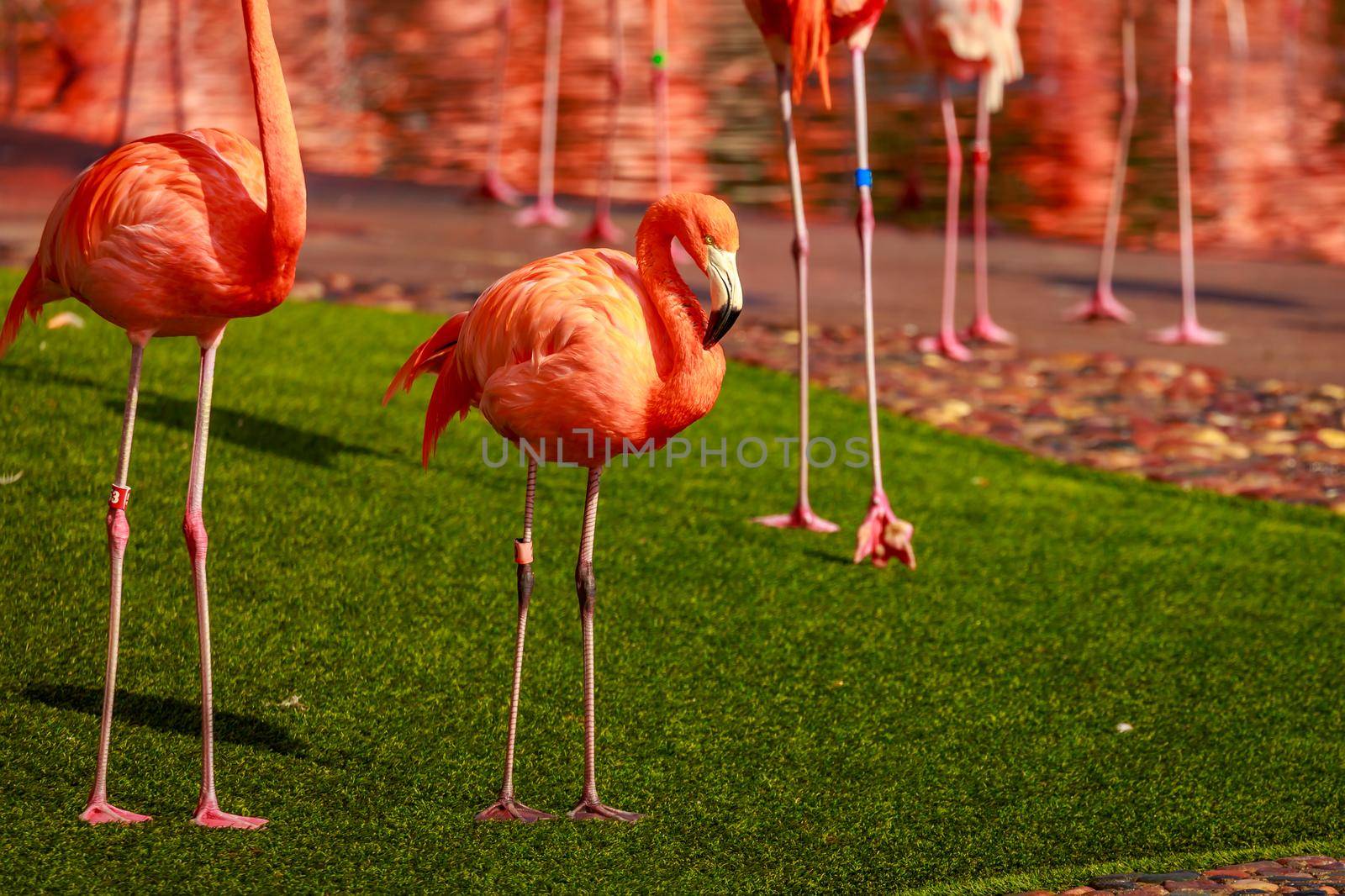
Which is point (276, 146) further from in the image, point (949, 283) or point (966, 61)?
point (966, 61)

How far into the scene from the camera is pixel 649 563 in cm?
518

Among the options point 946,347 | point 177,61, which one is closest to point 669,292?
point 946,347

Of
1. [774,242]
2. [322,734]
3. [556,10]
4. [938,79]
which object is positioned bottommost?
[322,734]

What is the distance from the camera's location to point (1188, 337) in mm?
8758

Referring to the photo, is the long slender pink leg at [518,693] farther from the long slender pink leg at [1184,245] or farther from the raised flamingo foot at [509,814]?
the long slender pink leg at [1184,245]

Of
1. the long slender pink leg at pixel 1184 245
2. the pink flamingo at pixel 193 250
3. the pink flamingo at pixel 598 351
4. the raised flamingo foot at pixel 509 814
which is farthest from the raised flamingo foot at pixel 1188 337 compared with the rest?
the pink flamingo at pixel 193 250

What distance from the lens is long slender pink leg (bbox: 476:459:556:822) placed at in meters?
A: 3.42

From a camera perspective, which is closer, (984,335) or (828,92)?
(828,92)

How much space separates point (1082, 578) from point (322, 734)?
2813mm

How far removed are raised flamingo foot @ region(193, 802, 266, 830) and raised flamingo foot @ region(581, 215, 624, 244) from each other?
7.46 metres

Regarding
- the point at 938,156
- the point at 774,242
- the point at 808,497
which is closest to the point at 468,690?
the point at 808,497

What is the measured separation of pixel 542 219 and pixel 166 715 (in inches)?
307

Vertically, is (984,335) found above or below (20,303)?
below

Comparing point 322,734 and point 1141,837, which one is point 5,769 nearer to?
point 322,734
